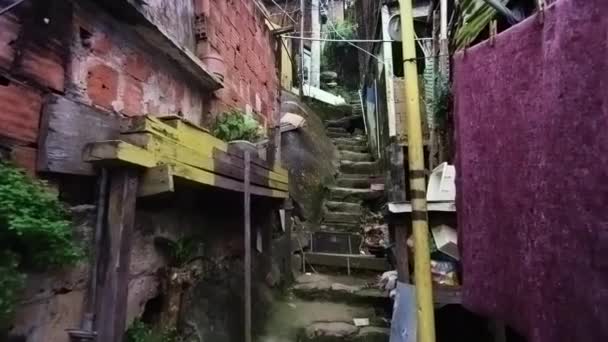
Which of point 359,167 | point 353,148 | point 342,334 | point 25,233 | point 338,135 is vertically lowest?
point 342,334

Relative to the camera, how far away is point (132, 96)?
80.2 inches

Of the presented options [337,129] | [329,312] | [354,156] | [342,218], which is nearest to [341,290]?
[329,312]

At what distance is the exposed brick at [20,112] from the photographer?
1.28 m

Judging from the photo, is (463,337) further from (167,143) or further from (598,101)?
(167,143)

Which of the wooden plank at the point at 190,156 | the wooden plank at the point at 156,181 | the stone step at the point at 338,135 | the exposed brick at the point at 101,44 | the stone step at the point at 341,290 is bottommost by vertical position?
the stone step at the point at 341,290

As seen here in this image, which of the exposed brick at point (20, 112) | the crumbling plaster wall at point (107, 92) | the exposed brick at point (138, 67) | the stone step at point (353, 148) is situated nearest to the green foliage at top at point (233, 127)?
the crumbling plaster wall at point (107, 92)

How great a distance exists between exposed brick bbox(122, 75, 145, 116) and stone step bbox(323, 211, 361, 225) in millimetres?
4470

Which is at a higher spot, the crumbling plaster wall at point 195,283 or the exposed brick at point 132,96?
the exposed brick at point 132,96

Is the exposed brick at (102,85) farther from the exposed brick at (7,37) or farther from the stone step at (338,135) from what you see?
the stone step at (338,135)

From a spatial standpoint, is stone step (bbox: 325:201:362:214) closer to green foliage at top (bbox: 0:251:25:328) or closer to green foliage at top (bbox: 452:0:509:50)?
green foliage at top (bbox: 452:0:509:50)

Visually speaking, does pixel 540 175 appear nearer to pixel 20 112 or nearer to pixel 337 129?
pixel 20 112

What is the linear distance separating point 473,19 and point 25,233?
117 inches

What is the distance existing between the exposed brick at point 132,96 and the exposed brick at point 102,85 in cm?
8

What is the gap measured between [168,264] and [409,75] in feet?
6.62
